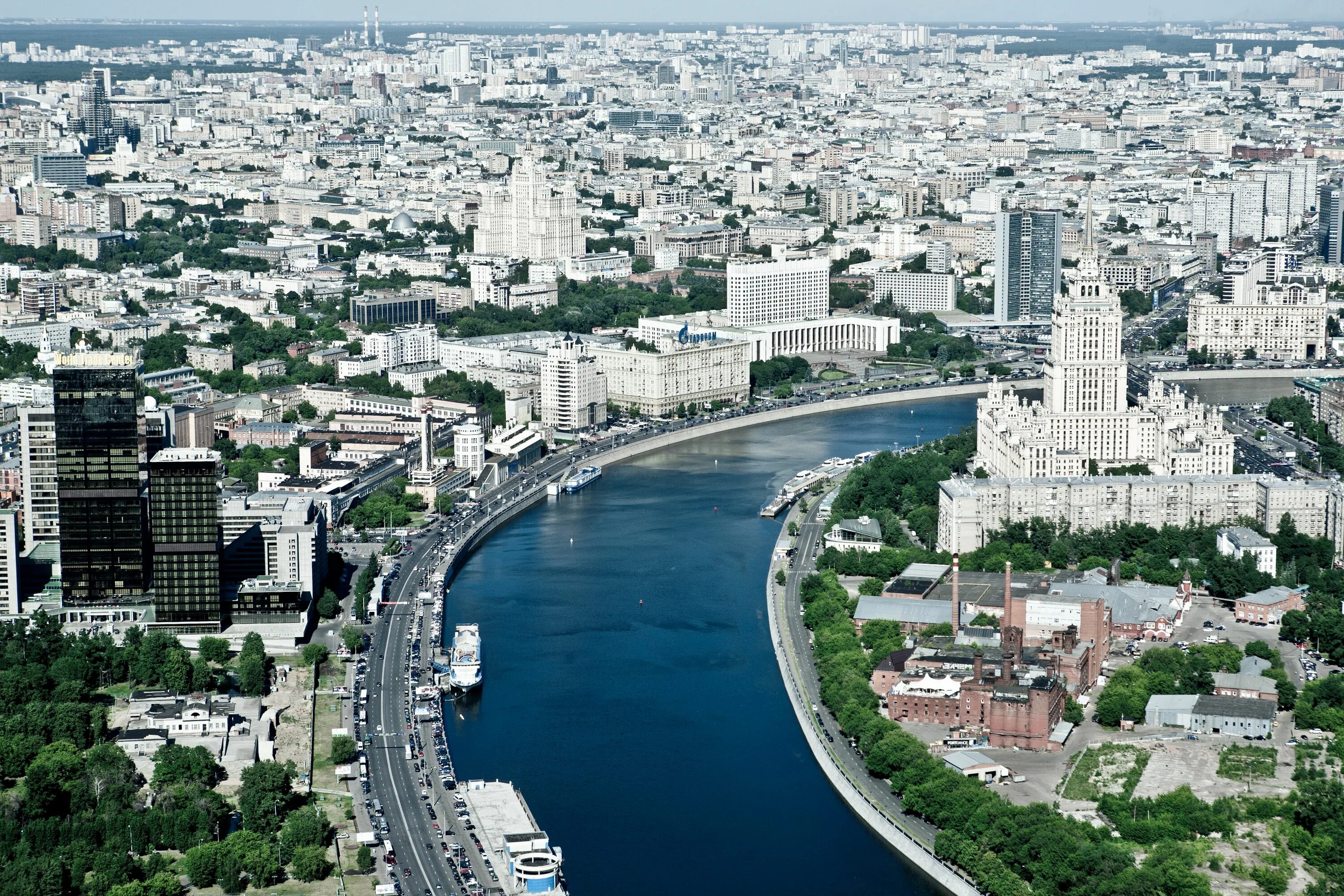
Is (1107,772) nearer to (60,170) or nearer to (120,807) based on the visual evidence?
(120,807)

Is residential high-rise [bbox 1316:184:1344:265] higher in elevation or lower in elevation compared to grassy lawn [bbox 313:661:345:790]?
higher

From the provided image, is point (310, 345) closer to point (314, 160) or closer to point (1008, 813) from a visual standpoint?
point (1008, 813)

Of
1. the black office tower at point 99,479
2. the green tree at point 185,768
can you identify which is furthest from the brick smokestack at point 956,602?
the black office tower at point 99,479

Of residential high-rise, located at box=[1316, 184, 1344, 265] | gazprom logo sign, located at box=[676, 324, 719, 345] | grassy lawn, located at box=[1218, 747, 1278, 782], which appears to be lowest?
grassy lawn, located at box=[1218, 747, 1278, 782]

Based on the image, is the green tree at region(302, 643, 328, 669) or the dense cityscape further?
the green tree at region(302, 643, 328, 669)

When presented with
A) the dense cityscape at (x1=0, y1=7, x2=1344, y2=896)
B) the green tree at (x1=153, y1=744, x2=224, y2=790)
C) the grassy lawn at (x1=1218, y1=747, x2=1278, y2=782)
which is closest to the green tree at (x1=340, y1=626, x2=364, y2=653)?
the dense cityscape at (x1=0, y1=7, x2=1344, y2=896)

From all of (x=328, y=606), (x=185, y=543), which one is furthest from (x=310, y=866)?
(x=328, y=606)

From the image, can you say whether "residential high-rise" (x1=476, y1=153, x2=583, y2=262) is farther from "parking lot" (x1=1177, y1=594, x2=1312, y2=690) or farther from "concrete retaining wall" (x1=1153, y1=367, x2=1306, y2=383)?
"parking lot" (x1=1177, y1=594, x2=1312, y2=690)
